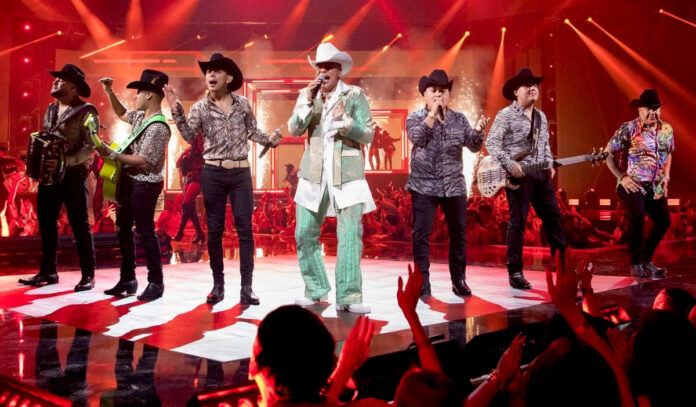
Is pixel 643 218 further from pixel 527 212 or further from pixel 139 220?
pixel 139 220

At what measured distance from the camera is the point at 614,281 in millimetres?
5641

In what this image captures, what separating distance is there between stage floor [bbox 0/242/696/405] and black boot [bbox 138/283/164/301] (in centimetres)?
8

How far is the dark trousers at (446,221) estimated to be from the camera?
5012 mm

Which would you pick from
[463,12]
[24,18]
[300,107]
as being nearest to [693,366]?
[300,107]

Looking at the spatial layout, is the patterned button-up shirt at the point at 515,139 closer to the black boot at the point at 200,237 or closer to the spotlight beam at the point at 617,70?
the black boot at the point at 200,237

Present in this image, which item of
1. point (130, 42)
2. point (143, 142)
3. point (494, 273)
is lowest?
point (494, 273)

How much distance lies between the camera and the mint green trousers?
4.17 m

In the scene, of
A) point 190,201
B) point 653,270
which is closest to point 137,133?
point 653,270

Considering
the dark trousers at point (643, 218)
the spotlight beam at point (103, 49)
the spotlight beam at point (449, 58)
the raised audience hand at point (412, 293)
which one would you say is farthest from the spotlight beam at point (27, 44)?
the raised audience hand at point (412, 293)

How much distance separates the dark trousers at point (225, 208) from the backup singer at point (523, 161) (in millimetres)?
2235

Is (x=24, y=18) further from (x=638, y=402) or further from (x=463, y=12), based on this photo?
(x=638, y=402)

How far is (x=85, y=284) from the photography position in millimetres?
5227

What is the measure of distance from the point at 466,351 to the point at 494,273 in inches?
159

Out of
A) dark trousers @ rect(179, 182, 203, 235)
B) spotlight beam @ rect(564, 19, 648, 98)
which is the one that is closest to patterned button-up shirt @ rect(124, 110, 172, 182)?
dark trousers @ rect(179, 182, 203, 235)
